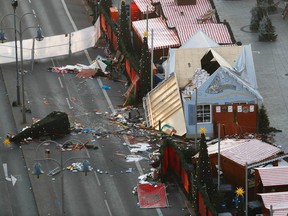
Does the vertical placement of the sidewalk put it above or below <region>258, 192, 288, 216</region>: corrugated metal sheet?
below

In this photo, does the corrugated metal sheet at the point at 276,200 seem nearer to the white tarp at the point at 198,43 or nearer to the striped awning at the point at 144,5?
the white tarp at the point at 198,43

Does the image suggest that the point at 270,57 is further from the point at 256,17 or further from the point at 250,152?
the point at 250,152

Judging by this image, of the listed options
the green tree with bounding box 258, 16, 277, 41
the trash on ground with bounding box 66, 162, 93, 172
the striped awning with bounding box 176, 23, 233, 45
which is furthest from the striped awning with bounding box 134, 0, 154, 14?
the trash on ground with bounding box 66, 162, 93, 172

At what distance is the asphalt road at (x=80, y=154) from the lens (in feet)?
284

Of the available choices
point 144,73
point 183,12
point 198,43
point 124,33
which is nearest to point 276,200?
point 144,73

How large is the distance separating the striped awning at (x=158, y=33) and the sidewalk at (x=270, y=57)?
24.9 feet

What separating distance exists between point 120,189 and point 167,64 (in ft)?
56.6

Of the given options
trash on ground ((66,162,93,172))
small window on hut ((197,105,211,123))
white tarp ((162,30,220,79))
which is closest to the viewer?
trash on ground ((66,162,93,172))

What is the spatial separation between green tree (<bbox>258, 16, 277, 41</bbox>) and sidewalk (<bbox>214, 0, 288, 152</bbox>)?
571 mm

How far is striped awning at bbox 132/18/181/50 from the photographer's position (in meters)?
111

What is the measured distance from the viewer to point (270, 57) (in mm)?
114562

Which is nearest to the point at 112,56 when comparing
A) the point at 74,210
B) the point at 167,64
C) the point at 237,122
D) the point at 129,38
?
the point at 129,38

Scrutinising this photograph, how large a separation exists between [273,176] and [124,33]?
106ft

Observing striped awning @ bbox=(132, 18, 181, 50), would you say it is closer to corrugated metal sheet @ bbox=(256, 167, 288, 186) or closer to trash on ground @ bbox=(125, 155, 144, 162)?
trash on ground @ bbox=(125, 155, 144, 162)
